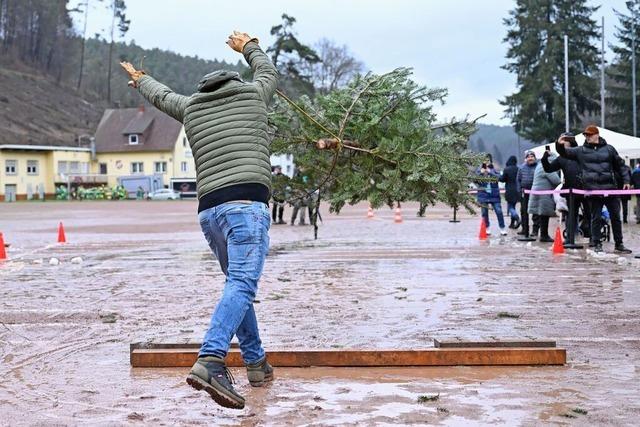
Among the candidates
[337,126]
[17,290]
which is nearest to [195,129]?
[337,126]

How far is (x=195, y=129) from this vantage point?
226 inches

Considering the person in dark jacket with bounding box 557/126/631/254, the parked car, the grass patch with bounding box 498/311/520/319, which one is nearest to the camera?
the grass patch with bounding box 498/311/520/319

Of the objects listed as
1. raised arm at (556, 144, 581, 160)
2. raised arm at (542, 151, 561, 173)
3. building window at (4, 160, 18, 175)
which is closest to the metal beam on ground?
raised arm at (556, 144, 581, 160)

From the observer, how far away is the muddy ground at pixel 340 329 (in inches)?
213

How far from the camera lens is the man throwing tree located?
5488mm

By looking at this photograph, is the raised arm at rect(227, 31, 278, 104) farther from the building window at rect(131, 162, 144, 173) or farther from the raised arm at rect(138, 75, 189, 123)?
the building window at rect(131, 162, 144, 173)

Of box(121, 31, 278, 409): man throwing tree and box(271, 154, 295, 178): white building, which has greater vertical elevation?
box(271, 154, 295, 178): white building

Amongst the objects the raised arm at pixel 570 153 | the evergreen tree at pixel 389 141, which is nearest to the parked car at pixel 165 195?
the raised arm at pixel 570 153

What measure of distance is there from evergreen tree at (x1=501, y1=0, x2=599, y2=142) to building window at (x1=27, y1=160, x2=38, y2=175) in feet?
156

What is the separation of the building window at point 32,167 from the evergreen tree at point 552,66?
47.6 meters

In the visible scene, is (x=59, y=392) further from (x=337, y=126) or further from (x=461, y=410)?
(x=337, y=126)

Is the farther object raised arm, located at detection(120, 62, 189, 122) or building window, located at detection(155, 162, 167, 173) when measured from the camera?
building window, located at detection(155, 162, 167, 173)

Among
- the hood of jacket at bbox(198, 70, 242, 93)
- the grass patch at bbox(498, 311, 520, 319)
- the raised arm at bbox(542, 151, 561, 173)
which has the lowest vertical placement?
the grass patch at bbox(498, 311, 520, 319)

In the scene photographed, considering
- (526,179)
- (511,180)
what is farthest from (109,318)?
(511,180)
